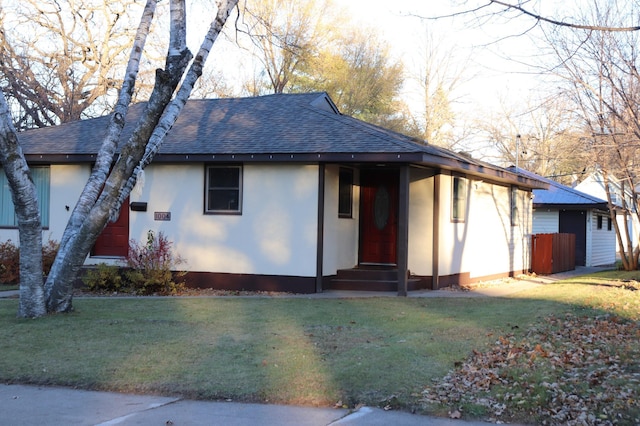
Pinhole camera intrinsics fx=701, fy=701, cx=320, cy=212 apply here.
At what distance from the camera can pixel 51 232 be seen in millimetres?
17094

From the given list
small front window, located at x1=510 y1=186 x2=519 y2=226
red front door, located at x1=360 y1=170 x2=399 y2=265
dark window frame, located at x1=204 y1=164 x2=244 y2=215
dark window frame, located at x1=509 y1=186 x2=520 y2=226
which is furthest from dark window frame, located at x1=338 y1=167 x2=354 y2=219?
small front window, located at x1=510 y1=186 x2=519 y2=226

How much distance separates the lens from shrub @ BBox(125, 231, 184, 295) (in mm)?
14828

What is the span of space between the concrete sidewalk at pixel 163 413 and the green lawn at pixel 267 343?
0.75 feet

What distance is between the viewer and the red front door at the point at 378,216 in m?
17.3

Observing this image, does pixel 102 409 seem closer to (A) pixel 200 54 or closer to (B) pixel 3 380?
(B) pixel 3 380

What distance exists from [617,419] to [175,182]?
11960mm

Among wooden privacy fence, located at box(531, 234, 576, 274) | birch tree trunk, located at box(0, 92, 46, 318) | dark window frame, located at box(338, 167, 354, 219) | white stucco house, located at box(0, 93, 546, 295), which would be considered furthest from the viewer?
wooden privacy fence, located at box(531, 234, 576, 274)

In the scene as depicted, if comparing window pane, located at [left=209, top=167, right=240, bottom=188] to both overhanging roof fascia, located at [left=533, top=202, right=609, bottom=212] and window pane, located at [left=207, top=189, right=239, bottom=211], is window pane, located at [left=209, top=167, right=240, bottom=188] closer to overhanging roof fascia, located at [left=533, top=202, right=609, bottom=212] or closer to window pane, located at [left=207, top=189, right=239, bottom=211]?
window pane, located at [left=207, top=189, right=239, bottom=211]

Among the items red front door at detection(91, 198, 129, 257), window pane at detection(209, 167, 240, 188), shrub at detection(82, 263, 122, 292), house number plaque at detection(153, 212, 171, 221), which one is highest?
window pane at detection(209, 167, 240, 188)

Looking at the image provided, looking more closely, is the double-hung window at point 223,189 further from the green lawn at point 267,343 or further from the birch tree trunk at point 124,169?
the birch tree trunk at point 124,169

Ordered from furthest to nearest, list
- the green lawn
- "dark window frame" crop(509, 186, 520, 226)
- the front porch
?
"dark window frame" crop(509, 186, 520, 226) < the front porch < the green lawn

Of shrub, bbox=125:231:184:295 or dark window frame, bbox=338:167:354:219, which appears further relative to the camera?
dark window frame, bbox=338:167:354:219

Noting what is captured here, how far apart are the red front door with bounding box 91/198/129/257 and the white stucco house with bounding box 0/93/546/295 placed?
29mm

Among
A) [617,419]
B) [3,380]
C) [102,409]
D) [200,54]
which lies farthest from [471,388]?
[200,54]
